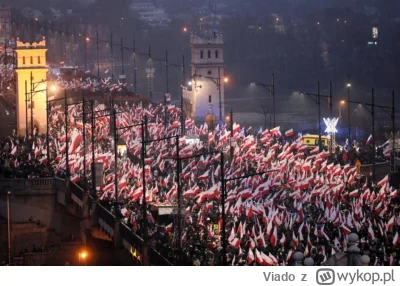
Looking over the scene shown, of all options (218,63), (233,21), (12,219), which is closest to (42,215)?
(12,219)

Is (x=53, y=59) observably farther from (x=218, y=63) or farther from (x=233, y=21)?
(x=218, y=63)

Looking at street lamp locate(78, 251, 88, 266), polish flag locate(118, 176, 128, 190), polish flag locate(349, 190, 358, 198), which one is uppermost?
polish flag locate(118, 176, 128, 190)

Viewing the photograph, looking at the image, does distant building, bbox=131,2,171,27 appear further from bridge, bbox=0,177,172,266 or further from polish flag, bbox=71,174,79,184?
polish flag, bbox=71,174,79,184

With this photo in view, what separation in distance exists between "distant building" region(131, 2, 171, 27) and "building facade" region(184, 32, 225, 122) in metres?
47.0

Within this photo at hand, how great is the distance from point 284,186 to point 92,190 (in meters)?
4.35

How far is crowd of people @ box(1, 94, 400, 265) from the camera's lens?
22.0 m

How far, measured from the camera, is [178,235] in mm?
23234

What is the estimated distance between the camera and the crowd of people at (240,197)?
22.0 m

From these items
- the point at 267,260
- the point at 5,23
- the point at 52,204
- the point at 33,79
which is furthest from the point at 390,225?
the point at 5,23

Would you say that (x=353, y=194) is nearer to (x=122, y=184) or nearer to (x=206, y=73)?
(x=122, y=184)

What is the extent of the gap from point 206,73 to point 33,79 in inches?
539

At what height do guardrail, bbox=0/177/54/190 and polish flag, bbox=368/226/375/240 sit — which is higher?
guardrail, bbox=0/177/54/190

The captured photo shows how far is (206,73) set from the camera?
60.2 metres

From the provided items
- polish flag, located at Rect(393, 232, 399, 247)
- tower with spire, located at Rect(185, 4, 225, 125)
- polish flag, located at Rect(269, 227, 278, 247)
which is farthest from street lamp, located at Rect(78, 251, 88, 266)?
tower with spire, located at Rect(185, 4, 225, 125)
